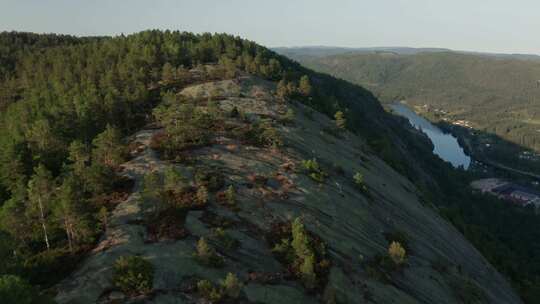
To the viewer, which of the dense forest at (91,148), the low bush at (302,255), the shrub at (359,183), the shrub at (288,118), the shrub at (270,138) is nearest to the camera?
the low bush at (302,255)

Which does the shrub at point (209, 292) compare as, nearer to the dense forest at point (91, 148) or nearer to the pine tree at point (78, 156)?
the dense forest at point (91, 148)

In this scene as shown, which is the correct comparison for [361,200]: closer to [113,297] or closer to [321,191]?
[321,191]

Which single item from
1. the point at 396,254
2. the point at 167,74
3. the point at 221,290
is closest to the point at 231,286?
the point at 221,290

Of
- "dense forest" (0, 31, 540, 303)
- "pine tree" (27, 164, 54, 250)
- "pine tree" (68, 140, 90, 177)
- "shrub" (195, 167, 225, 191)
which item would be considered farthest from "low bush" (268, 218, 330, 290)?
"pine tree" (68, 140, 90, 177)

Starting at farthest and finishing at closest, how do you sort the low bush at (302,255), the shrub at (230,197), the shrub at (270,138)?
1. the shrub at (270,138)
2. the shrub at (230,197)
3. the low bush at (302,255)

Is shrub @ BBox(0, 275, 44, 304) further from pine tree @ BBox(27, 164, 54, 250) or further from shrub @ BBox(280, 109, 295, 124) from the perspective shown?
shrub @ BBox(280, 109, 295, 124)

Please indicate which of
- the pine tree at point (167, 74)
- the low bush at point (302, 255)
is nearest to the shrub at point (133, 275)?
the low bush at point (302, 255)

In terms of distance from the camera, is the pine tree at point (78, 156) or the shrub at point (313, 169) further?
the shrub at point (313, 169)
